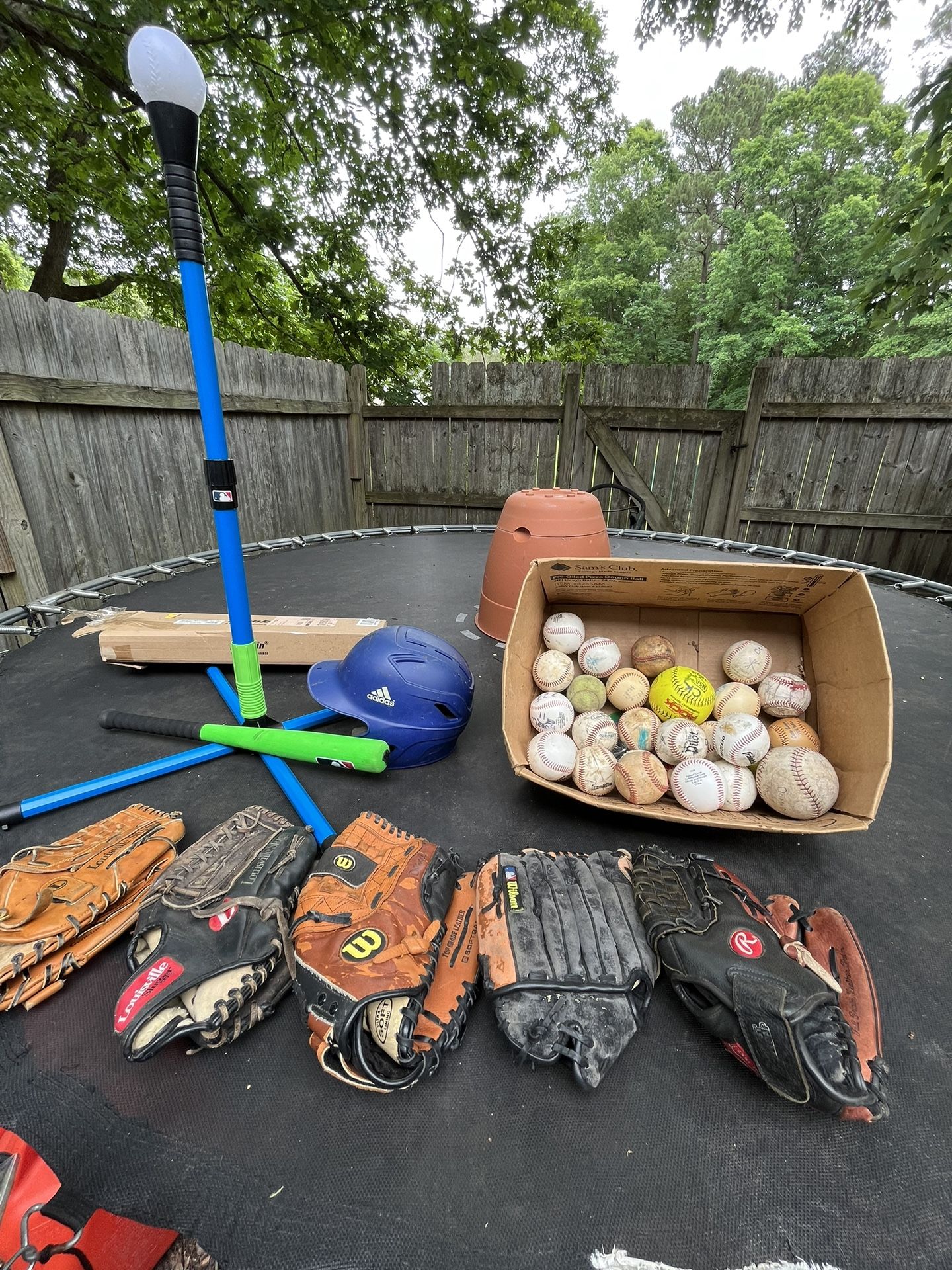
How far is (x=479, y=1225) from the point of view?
55cm

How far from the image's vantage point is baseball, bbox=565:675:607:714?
4.17 ft

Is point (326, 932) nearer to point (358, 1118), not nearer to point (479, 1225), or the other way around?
point (358, 1118)

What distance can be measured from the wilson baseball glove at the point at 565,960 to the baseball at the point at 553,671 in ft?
1.59

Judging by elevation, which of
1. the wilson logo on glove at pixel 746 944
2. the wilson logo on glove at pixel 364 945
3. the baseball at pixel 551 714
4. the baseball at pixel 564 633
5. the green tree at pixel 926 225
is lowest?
the wilson logo on glove at pixel 364 945

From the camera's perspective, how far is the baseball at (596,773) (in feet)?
3.49

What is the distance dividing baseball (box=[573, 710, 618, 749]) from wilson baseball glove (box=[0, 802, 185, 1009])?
89 centimetres

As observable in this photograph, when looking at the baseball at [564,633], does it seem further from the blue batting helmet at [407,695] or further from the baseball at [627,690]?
the blue batting helmet at [407,695]

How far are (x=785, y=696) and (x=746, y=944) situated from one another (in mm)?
666

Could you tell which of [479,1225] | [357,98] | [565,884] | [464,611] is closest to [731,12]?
[357,98]

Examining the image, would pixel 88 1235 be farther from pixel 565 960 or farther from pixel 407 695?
pixel 407 695

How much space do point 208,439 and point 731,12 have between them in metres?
4.30

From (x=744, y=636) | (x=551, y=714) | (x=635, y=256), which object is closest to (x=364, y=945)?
(x=551, y=714)

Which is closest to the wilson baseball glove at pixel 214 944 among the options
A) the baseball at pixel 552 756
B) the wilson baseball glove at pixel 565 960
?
the wilson baseball glove at pixel 565 960

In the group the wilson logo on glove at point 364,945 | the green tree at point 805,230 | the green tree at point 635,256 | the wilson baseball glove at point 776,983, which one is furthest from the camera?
the green tree at point 635,256
